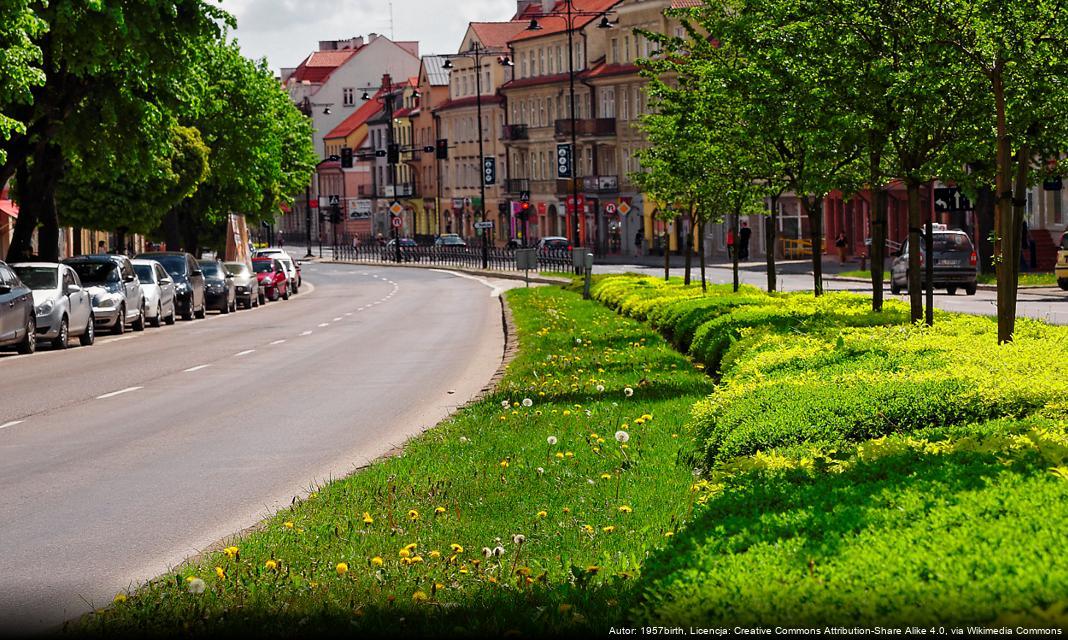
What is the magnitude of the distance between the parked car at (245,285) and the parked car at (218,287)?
1643 millimetres

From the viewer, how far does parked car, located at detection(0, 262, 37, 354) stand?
30453mm

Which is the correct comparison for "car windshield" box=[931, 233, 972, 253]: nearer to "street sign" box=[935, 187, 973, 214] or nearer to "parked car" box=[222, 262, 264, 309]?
"street sign" box=[935, 187, 973, 214]

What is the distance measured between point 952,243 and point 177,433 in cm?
3181

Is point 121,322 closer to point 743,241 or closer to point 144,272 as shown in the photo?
point 144,272

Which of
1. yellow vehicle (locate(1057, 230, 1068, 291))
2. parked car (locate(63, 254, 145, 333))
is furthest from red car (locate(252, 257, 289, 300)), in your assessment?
yellow vehicle (locate(1057, 230, 1068, 291))

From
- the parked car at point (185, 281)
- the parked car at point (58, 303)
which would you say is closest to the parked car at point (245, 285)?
the parked car at point (185, 281)

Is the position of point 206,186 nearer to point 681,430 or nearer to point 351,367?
point 351,367

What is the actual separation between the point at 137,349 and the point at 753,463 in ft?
84.4

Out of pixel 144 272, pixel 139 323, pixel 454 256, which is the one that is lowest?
pixel 454 256

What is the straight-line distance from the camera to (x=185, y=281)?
157 ft

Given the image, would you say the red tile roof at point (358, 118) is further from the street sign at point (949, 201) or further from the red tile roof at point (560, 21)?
the street sign at point (949, 201)

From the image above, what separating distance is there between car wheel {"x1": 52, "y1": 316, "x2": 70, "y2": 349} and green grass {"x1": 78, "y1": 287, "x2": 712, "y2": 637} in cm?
1948

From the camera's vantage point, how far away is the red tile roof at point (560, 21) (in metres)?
116

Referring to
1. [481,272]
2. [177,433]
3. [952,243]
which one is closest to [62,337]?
[177,433]
